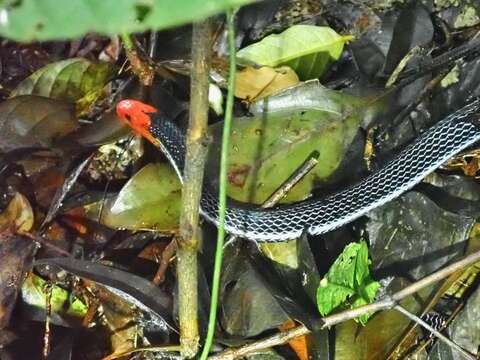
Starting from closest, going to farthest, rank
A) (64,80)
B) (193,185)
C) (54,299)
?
(193,185) < (54,299) < (64,80)

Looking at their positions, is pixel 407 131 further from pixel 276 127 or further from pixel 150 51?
pixel 150 51

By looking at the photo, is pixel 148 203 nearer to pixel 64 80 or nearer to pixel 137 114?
pixel 137 114

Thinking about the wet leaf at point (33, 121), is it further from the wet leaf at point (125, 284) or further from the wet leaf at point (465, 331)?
the wet leaf at point (465, 331)

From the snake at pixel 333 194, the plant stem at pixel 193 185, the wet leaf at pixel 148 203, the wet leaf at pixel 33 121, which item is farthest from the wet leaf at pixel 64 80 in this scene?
the plant stem at pixel 193 185

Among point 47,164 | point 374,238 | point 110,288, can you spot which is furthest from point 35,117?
point 374,238

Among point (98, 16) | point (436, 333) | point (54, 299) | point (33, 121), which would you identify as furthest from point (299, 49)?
point (98, 16)

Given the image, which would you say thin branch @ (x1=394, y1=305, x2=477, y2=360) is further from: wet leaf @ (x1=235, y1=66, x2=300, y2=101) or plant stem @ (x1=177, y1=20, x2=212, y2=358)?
wet leaf @ (x1=235, y1=66, x2=300, y2=101)
